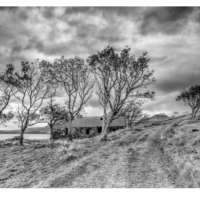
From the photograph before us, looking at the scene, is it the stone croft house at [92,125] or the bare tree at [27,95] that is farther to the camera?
the stone croft house at [92,125]

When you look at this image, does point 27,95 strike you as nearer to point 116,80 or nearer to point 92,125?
point 116,80

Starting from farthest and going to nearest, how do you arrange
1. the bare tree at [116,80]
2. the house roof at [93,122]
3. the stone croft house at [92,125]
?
1. the house roof at [93,122]
2. the stone croft house at [92,125]
3. the bare tree at [116,80]

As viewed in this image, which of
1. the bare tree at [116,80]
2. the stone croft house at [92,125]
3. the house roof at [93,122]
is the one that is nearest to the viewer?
the bare tree at [116,80]

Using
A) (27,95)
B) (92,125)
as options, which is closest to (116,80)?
(27,95)

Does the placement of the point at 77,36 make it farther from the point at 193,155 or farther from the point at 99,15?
the point at 193,155

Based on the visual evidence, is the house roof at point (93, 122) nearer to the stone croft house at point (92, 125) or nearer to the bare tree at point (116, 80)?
the stone croft house at point (92, 125)

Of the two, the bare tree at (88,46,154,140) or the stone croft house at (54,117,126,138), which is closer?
the bare tree at (88,46,154,140)

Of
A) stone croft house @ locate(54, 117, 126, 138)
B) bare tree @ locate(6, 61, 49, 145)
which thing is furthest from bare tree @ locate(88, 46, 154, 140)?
stone croft house @ locate(54, 117, 126, 138)

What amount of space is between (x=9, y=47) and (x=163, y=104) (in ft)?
26.4

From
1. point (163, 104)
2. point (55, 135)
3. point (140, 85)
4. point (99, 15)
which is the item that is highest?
point (99, 15)

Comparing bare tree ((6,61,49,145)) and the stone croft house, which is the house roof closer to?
the stone croft house

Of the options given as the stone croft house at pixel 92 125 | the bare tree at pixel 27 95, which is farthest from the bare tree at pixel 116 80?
the stone croft house at pixel 92 125
